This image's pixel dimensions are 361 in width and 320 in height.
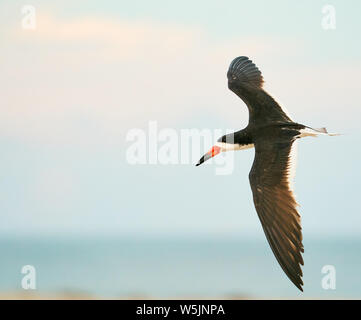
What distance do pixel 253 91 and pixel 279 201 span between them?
1.90 m

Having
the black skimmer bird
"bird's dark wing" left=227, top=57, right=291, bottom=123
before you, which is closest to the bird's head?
the black skimmer bird

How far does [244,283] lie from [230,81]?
2378cm

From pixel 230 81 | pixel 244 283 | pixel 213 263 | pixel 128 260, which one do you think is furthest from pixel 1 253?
pixel 230 81

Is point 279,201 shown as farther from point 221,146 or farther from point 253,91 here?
point 253,91

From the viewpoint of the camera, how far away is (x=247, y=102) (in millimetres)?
9203

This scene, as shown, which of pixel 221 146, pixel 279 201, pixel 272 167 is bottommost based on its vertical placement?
pixel 279 201

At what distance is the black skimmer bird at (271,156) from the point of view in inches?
298

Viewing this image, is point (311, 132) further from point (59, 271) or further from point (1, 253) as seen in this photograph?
point (1, 253)

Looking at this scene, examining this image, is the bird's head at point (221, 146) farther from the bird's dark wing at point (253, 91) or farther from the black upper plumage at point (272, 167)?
the bird's dark wing at point (253, 91)

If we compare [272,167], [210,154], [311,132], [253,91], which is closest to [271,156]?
[272,167]

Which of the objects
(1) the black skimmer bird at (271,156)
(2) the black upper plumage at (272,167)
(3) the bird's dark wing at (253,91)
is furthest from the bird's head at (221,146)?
(3) the bird's dark wing at (253,91)

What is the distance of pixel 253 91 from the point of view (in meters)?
9.30

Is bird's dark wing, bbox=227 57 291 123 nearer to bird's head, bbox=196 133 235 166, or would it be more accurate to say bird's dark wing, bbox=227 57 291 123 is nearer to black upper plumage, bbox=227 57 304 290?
black upper plumage, bbox=227 57 304 290

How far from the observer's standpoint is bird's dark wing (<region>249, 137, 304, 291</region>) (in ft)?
24.6
